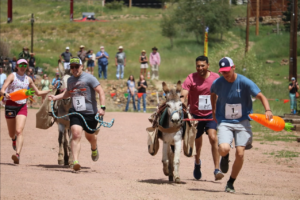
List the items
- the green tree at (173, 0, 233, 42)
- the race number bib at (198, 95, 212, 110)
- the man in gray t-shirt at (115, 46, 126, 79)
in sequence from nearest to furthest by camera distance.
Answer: the race number bib at (198, 95, 212, 110), the man in gray t-shirt at (115, 46, 126, 79), the green tree at (173, 0, 233, 42)

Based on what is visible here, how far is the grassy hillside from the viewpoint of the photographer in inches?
1540

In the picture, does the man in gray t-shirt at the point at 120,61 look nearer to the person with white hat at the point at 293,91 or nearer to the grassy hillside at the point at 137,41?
the grassy hillside at the point at 137,41

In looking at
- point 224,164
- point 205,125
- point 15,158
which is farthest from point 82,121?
point 224,164

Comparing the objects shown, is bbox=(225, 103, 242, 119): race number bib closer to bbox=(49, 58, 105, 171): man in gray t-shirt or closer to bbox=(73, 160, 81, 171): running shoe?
bbox=(49, 58, 105, 171): man in gray t-shirt

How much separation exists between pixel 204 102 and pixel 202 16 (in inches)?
1786

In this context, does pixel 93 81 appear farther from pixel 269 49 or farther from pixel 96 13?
pixel 96 13

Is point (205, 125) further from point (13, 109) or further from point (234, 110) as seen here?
point (13, 109)

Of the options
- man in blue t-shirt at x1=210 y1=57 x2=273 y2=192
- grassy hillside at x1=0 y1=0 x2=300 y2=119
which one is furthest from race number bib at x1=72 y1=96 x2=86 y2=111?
grassy hillside at x1=0 y1=0 x2=300 y2=119

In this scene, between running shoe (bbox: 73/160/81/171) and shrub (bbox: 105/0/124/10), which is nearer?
running shoe (bbox: 73/160/81/171)

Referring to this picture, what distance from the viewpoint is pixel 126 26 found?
62.2 m

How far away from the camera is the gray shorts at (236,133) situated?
820 cm

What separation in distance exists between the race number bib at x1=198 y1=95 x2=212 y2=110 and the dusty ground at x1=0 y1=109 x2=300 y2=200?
1.41 metres

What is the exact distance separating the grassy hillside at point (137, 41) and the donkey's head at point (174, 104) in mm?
23470

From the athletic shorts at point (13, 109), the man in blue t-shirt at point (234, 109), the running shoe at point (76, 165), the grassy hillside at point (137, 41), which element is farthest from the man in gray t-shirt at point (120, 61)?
the man in blue t-shirt at point (234, 109)
